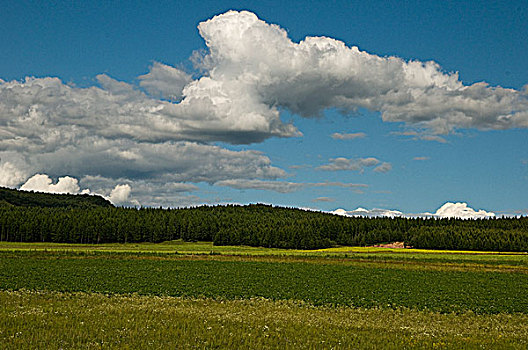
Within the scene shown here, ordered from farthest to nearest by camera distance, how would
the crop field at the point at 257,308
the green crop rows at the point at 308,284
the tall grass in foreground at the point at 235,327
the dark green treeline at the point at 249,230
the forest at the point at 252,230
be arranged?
the dark green treeline at the point at 249,230 < the forest at the point at 252,230 < the green crop rows at the point at 308,284 < the crop field at the point at 257,308 < the tall grass in foreground at the point at 235,327

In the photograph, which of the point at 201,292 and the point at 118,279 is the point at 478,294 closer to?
the point at 201,292

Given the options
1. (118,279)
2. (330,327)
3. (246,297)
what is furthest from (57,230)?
(330,327)

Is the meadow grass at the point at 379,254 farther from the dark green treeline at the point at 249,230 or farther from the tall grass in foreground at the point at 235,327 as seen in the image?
the tall grass in foreground at the point at 235,327

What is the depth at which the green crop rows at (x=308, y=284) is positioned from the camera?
35.1m

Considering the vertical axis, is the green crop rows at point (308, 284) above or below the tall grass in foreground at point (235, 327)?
below

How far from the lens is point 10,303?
87.4 ft

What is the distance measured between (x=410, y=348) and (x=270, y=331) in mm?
5873

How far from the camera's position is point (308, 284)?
43219mm

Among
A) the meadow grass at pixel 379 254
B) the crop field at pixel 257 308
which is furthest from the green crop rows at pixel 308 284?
the meadow grass at pixel 379 254

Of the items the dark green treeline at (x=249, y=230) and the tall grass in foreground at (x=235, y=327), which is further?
the dark green treeline at (x=249, y=230)

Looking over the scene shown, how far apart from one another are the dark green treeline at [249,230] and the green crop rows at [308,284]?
97738 mm

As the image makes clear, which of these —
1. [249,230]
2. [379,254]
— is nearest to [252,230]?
[249,230]

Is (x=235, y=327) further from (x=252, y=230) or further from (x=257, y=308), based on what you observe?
(x=252, y=230)

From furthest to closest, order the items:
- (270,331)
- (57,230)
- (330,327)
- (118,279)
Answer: (57,230), (118,279), (330,327), (270,331)
